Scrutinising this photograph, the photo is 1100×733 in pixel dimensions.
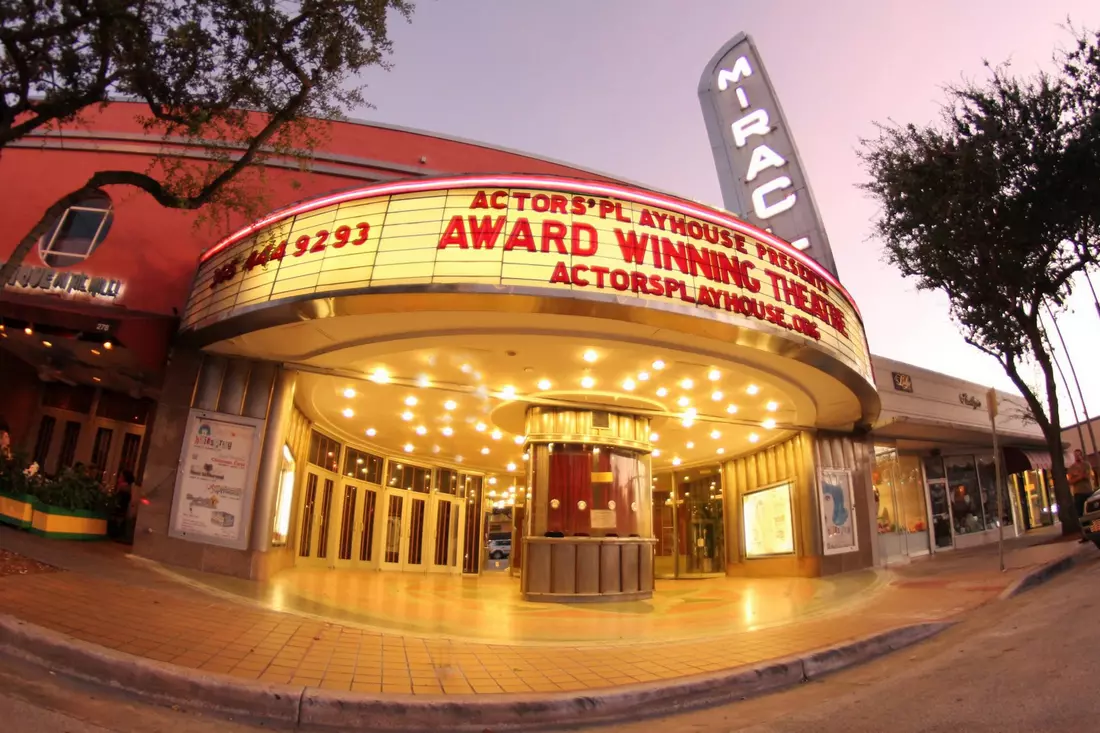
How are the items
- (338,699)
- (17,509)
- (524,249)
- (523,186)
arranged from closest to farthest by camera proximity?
(338,699) → (524,249) → (523,186) → (17,509)

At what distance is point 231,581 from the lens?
30.9 ft

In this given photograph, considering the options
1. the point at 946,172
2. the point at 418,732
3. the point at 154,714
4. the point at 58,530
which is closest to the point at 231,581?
the point at 58,530

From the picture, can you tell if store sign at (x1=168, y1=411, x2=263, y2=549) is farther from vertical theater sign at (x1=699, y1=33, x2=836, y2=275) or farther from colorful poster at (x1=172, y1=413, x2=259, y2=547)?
vertical theater sign at (x1=699, y1=33, x2=836, y2=275)

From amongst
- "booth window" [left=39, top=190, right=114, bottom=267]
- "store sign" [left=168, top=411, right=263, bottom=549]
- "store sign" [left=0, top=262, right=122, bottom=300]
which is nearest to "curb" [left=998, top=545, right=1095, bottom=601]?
"store sign" [left=168, top=411, right=263, bottom=549]

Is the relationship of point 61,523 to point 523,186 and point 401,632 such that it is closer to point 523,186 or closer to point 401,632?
point 401,632

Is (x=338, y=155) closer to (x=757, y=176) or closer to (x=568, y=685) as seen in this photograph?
(x=757, y=176)

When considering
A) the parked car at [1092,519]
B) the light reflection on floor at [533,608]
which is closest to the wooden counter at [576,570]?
the light reflection on floor at [533,608]

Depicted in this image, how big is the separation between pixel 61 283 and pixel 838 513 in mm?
17529

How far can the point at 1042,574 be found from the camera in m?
9.48

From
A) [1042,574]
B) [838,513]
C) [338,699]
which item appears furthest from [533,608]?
[838,513]

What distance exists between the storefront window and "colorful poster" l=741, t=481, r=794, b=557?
6.45 m

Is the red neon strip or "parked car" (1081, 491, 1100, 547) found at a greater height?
the red neon strip

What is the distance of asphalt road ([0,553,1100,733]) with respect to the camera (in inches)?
143

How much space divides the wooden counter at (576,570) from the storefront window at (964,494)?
41.4 ft
